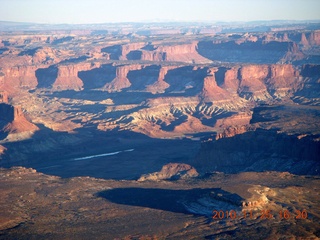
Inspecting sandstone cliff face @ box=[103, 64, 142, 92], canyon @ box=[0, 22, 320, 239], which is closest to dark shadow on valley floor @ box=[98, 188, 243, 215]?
canyon @ box=[0, 22, 320, 239]

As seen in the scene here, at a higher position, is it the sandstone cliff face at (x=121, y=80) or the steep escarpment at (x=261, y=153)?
the steep escarpment at (x=261, y=153)

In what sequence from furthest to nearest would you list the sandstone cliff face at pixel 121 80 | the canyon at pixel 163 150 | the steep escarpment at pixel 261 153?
the sandstone cliff face at pixel 121 80, the steep escarpment at pixel 261 153, the canyon at pixel 163 150

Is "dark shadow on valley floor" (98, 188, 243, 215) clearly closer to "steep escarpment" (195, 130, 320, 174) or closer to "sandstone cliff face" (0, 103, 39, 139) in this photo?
"steep escarpment" (195, 130, 320, 174)

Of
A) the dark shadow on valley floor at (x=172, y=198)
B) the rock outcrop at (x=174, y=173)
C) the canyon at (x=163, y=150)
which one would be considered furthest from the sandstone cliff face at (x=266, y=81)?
the dark shadow on valley floor at (x=172, y=198)

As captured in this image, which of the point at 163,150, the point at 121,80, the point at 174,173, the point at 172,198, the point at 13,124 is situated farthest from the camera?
the point at 121,80

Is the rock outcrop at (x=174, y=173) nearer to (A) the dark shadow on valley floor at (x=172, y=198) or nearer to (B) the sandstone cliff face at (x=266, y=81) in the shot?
(A) the dark shadow on valley floor at (x=172, y=198)

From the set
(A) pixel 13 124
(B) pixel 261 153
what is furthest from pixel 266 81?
(B) pixel 261 153
